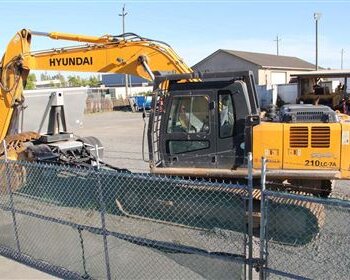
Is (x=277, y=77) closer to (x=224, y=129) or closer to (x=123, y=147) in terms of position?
(x=123, y=147)

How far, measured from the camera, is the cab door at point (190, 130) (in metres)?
7.39

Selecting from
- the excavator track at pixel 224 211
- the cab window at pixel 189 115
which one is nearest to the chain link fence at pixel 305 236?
the excavator track at pixel 224 211

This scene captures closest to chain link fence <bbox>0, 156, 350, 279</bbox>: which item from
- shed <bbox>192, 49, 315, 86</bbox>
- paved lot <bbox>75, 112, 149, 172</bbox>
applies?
paved lot <bbox>75, 112, 149, 172</bbox>

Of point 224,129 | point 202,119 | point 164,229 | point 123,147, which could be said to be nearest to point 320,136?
point 224,129

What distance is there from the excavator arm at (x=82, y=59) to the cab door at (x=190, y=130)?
4.06ft

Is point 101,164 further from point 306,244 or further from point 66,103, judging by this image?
point 306,244

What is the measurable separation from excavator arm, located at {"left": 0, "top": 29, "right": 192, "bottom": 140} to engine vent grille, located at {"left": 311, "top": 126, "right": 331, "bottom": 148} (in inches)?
114

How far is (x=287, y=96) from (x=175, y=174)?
92.2 ft

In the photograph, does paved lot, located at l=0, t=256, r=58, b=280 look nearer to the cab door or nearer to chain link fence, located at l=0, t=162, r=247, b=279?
chain link fence, located at l=0, t=162, r=247, b=279

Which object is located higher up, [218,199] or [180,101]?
[180,101]

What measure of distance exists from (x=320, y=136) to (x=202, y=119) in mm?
1946

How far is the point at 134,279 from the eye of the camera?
5305mm

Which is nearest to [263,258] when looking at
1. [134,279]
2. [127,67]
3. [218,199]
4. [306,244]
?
[134,279]

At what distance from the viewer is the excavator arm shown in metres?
8.77
